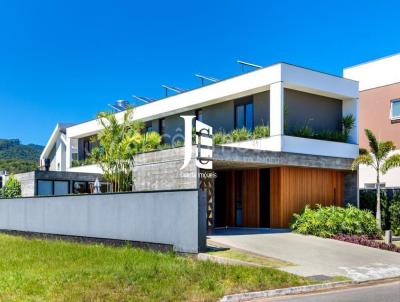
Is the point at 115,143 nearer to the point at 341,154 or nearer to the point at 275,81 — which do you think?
the point at 275,81

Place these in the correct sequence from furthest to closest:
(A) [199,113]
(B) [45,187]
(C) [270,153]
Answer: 1. (B) [45,187]
2. (A) [199,113]
3. (C) [270,153]

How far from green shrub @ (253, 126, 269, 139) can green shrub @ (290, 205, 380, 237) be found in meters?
3.61

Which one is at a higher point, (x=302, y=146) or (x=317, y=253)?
(x=302, y=146)

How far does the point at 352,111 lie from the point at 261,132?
5.63 meters

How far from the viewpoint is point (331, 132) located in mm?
24469

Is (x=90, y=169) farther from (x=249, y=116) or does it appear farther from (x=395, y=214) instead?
(x=395, y=214)

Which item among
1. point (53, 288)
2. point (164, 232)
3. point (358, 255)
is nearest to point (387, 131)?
point (358, 255)

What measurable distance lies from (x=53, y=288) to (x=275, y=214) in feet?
42.0

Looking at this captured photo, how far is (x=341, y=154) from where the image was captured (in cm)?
2402

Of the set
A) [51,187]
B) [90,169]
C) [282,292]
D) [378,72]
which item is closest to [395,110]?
[378,72]

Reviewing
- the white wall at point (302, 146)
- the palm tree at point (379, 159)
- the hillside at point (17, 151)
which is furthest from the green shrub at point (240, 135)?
the hillside at point (17, 151)

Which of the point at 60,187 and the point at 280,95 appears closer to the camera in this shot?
the point at 280,95

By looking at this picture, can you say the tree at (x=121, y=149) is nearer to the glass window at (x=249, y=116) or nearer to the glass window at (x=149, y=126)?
the glass window at (x=149, y=126)

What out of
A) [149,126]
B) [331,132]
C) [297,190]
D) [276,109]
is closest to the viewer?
[276,109]
